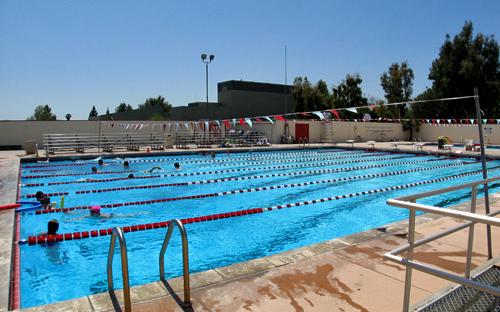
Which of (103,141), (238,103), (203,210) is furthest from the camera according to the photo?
(238,103)

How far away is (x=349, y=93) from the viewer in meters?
43.8

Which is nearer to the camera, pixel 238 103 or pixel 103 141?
pixel 103 141

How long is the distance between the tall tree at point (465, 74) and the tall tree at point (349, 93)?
305 inches

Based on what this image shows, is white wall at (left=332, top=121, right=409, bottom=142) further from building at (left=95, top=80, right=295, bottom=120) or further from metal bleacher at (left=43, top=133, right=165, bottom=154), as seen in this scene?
metal bleacher at (left=43, top=133, right=165, bottom=154)

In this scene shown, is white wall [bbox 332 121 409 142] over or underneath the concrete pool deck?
over

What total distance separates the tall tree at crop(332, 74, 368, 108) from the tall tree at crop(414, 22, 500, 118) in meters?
7.76

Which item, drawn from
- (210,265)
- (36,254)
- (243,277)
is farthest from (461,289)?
(36,254)

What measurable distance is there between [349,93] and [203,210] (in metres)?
38.3

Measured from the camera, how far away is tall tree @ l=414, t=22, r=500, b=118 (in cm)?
3447

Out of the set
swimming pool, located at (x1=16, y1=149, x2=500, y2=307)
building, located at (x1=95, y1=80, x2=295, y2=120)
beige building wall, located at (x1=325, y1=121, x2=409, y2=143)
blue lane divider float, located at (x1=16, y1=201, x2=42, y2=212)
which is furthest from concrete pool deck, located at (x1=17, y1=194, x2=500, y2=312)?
building, located at (x1=95, y1=80, x2=295, y2=120)

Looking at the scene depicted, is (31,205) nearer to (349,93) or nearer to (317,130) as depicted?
(317,130)

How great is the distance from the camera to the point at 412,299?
3168 mm

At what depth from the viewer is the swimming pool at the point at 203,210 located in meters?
5.82

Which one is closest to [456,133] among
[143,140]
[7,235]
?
[143,140]
